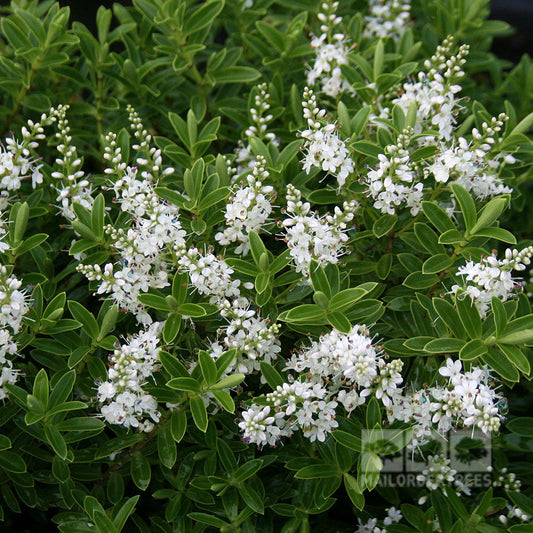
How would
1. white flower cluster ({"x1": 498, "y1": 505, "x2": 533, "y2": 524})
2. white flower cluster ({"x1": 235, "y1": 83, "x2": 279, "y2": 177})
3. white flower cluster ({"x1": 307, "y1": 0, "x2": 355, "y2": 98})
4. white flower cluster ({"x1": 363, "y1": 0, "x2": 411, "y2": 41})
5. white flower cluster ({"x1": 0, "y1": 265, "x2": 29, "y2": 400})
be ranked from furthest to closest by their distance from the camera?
white flower cluster ({"x1": 363, "y1": 0, "x2": 411, "y2": 41}), white flower cluster ({"x1": 307, "y1": 0, "x2": 355, "y2": 98}), white flower cluster ({"x1": 235, "y1": 83, "x2": 279, "y2": 177}), white flower cluster ({"x1": 498, "y1": 505, "x2": 533, "y2": 524}), white flower cluster ({"x1": 0, "y1": 265, "x2": 29, "y2": 400})

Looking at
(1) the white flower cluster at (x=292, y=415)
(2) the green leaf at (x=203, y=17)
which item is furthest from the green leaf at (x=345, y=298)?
(2) the green leaf at (x=203, y=17)

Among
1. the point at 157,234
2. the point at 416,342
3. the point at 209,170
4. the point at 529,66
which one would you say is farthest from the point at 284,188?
the point at 529,66

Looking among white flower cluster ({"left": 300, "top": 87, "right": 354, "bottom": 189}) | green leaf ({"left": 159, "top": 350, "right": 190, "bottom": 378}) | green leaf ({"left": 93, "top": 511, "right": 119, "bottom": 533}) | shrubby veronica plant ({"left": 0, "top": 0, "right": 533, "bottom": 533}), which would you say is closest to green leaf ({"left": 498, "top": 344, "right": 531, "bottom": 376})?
shrubby veronica plant ({"left": 0, "top": 0, "right": 533, "bottom": 533})

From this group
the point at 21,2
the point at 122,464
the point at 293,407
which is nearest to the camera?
the point at 293,407

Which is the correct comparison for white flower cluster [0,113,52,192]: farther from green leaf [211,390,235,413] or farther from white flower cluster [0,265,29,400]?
green leaf [211,390,235,413]

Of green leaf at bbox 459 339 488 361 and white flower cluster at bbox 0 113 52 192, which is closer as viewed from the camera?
green leaf at bbox 459 339 488 361

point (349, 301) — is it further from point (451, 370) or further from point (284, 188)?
point (284, 188)

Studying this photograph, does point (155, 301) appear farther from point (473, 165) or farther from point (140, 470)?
point (473, 165)

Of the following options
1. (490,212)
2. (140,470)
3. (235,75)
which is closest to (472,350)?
(490,212)
